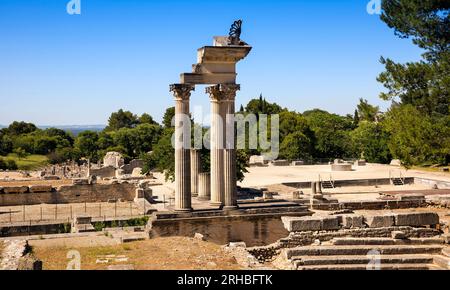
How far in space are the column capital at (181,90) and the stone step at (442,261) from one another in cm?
1008

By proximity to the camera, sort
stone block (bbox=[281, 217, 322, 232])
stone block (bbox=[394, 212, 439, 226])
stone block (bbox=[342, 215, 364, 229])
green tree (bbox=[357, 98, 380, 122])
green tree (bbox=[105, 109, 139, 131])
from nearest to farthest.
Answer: stone block (bbox=[281, 217, 322, 232]) → stone block (bbox=[342, 215, 364, 229]) → stone block (bbox=[394, 212, 439, 226]) → green tree (bbox=[357, 98, 380, 122]) → green tree (bbox=[105, 109, 139, 131])

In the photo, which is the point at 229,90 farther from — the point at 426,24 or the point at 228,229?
the point at 426,24

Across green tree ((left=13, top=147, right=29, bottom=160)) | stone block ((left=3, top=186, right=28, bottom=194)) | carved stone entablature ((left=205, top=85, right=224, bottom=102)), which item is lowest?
stone block ((left=3, top=186, right=28, bottom=194))

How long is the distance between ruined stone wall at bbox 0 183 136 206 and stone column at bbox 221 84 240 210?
20.7 metres

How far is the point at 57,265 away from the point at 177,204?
6146 millimetres

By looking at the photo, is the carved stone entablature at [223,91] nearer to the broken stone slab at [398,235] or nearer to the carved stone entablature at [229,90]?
the carved stone entablature at [229,90]

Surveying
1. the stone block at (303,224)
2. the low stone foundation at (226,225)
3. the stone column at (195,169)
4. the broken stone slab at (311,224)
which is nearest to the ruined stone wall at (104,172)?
the stone column at (195,169)

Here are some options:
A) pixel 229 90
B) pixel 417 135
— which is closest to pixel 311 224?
pixel 229 90

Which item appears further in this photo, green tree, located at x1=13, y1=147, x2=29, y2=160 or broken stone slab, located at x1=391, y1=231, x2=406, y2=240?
green tree, located at x1=13, y1=147, x2=29, y2=160

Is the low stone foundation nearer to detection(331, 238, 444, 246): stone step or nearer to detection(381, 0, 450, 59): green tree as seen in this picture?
detection(331, 238, 444, 246): stone step

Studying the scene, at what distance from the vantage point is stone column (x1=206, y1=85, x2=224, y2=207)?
20.0 meters

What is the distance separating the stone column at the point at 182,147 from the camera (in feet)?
64.5

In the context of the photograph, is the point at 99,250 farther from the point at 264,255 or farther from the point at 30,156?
the point at 30,156

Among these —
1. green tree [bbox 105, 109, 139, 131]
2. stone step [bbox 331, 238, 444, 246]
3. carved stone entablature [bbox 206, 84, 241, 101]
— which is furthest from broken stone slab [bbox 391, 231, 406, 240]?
green tree [bbox 105, 109, 139, 131]
